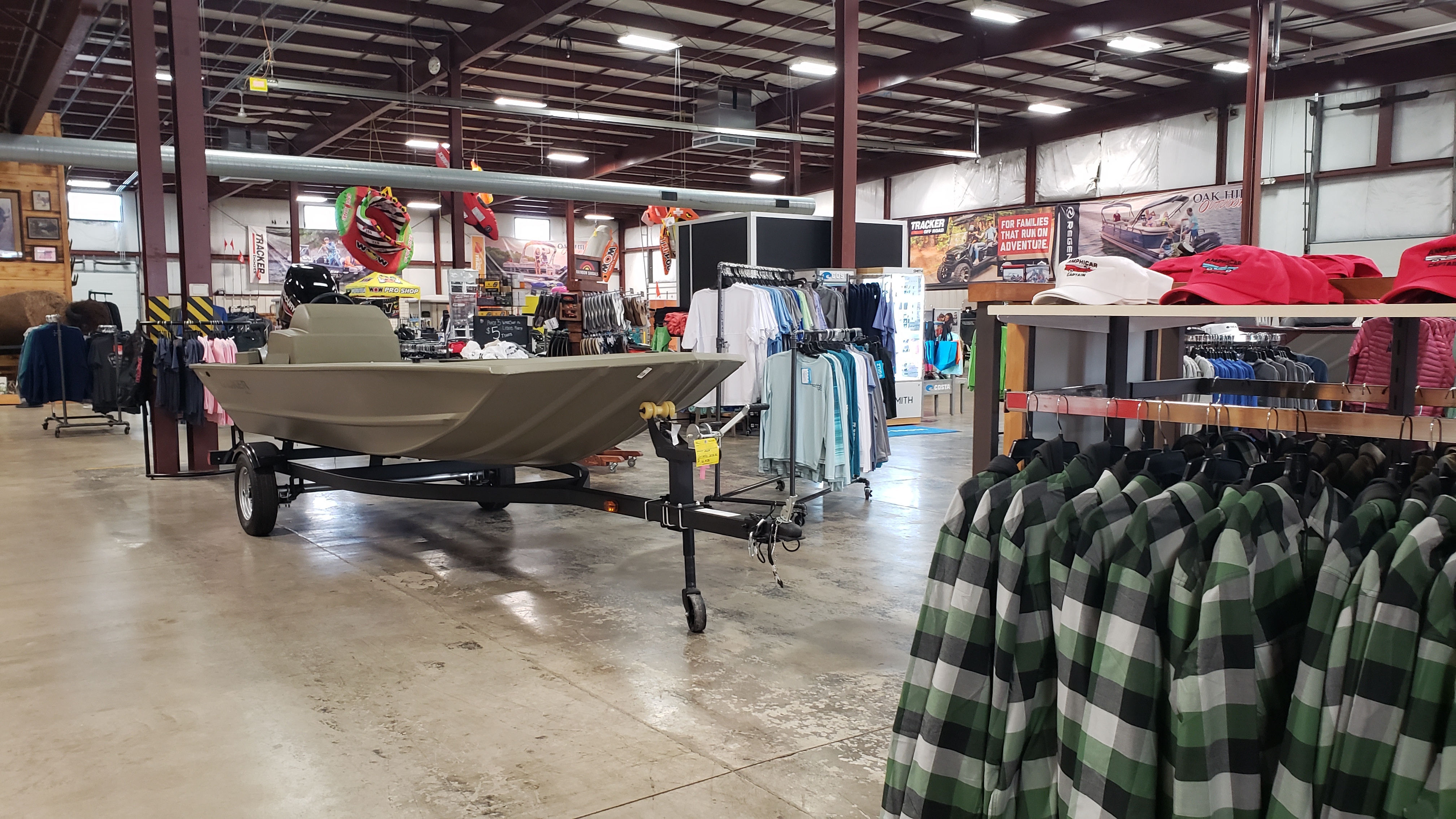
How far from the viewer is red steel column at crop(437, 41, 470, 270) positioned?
1212 cm

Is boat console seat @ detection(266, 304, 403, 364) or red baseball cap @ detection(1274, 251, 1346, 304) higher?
red baseball cap @ detection(1274, 251, 1346, 304)

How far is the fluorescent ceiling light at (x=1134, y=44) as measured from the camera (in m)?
12.3

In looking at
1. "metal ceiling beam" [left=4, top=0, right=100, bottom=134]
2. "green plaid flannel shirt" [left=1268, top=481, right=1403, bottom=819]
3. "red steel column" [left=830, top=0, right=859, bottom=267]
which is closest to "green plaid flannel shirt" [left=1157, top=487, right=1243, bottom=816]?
"green plaid flannel shirt" [left=1268, top=481, right=1403, bottom=819]

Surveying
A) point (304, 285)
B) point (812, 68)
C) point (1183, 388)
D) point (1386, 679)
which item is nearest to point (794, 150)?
point (812, 68)

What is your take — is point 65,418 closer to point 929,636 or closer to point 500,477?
point 500,477

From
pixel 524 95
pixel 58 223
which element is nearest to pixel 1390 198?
pixel 524 95

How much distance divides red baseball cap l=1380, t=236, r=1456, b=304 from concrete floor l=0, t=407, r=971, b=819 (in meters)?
1.57

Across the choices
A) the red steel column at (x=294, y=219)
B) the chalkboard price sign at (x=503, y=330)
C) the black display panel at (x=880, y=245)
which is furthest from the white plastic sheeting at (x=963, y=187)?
the red steel column at (x=294, y=219)

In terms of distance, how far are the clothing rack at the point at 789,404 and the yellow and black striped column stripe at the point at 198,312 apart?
4.09 m

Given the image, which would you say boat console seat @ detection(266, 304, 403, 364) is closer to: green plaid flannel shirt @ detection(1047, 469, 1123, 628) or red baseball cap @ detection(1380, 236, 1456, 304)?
green plaid flannel shirt @ detection(1047, 469, 1123, 628)

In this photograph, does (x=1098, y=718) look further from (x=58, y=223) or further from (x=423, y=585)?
(x=58, y=223)

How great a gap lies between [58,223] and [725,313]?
1375 cm

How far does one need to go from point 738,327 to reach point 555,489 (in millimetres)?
3223

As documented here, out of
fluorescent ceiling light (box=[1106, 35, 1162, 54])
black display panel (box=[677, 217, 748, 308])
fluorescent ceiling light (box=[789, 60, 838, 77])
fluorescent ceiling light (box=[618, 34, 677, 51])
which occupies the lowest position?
black display panel (box=[677, 217, 748, 308])
